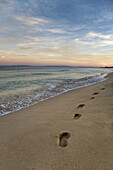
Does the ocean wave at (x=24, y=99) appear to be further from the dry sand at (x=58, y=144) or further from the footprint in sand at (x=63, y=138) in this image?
the footprint in sand at (x=63, y=138)

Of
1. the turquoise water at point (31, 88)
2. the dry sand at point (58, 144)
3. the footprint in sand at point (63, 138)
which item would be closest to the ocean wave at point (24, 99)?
the turquoise water at point (31, 88)

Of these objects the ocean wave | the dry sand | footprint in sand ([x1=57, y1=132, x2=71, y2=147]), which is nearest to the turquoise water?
the ocean wave

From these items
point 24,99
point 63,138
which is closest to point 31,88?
point 24,99

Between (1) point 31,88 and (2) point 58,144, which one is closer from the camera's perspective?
(2) point 58,144

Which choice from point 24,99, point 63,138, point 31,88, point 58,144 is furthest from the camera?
point 31,88

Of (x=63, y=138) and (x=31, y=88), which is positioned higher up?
(x=31, y=88)

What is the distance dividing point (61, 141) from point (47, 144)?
1.02 ft

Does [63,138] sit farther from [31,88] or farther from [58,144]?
[31,88]

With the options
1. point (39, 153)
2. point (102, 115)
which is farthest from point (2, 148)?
point (102, 115)

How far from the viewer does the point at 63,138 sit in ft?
7.79

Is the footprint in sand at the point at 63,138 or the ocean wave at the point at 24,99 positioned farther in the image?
the ocean wave at the point at 24,99

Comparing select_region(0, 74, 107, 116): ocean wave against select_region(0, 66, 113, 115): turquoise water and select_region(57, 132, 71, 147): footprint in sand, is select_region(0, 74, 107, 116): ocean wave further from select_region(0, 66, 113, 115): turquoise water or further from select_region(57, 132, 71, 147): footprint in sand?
select_region(57, 132, 71, 147): footprint in sand

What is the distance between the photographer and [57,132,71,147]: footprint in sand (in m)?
2.17

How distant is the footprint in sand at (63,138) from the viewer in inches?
85.3
